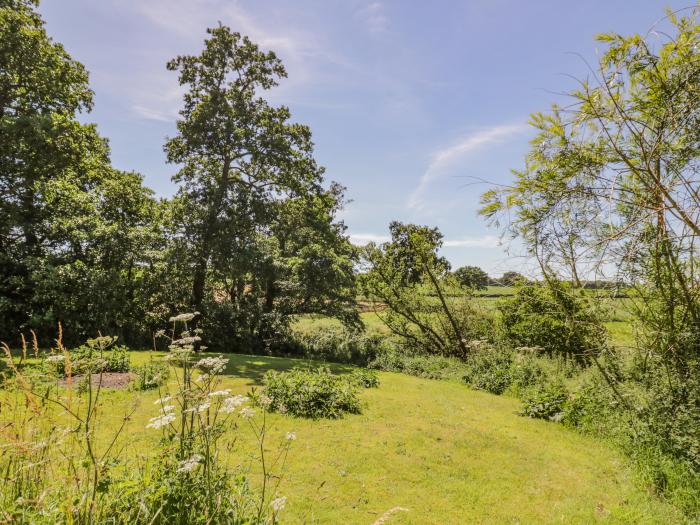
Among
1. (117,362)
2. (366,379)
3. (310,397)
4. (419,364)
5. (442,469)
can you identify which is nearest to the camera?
(442,469)

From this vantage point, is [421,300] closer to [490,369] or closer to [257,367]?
[490,369]

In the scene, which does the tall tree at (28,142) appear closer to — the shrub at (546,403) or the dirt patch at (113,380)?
the dirt patch at (113,380)

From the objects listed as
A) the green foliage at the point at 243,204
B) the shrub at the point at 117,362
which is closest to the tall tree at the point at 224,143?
the green foliage at the point at 243,204

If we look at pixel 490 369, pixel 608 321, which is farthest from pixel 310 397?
pixel 490 369

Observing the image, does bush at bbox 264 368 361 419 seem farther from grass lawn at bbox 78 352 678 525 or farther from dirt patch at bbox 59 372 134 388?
dirt patch at bbox 59 372 134 388

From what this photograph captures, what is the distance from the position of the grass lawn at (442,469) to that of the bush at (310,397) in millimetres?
326

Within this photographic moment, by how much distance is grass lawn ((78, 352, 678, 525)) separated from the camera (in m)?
4.85

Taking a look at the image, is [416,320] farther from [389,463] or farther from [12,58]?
[12,58]

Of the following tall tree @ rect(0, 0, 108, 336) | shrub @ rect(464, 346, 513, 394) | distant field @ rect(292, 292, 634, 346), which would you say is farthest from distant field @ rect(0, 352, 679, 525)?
tall tree @ rect(0, 0, 108, 336)

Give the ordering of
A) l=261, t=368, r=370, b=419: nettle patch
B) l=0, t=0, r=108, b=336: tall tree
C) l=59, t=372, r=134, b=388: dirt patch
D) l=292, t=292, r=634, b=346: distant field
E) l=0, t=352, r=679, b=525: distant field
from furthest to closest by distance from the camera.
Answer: l=0, t=0, r=108, b=336: tall tree
l=59, t=372, r=134, b=388: dirt patch
l=261, t=368, r=370, b=419: nettle patch
l=292, t=292, r=634, b=346: distant field
l=0, t=352, r=679, b=525: distant field

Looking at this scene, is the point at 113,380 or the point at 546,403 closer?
the point at 546,403

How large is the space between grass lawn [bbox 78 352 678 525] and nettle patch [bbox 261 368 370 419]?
12.6 inches

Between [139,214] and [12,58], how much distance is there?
25.0 ft

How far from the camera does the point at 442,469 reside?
608cm
